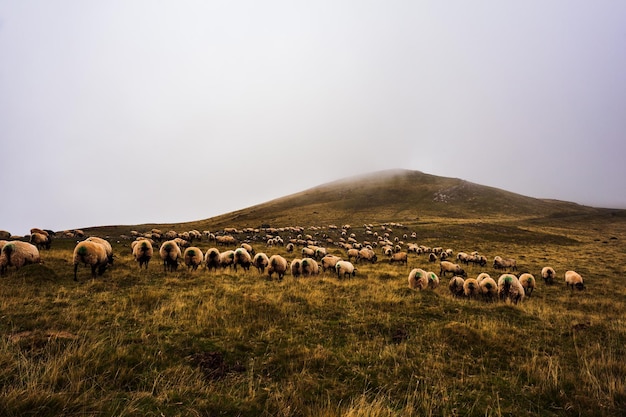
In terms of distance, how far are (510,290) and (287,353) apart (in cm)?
1401

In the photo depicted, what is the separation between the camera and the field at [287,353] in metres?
4.43

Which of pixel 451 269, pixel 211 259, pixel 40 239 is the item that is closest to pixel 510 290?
pixel 451 269

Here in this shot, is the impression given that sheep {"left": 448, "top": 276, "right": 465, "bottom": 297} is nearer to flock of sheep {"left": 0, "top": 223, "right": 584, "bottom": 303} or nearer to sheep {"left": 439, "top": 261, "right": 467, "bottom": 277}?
flock of sheep {"left": 0, "top": 223, "right": 584, "bottom": 303}

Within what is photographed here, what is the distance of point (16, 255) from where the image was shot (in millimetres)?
13906

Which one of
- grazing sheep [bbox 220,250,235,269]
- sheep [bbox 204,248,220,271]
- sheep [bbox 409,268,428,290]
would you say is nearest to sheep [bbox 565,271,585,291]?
sheep [bbox 409,268,428,290]

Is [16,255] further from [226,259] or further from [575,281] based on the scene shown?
[575,281]

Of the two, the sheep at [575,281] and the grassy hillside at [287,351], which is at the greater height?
the grassy hillside at [287,351]

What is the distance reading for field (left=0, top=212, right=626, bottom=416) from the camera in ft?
14.5

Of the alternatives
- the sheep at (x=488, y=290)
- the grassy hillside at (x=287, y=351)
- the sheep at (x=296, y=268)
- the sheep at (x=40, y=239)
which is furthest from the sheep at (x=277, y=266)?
the sheep at (x=40, y=239)

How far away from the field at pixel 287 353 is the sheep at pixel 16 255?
4.65ft

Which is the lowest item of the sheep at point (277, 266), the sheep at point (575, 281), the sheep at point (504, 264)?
the sheep at point (504, 264)

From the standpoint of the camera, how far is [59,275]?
1404 cm

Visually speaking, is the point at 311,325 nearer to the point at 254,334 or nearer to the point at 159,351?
the point at 254,334

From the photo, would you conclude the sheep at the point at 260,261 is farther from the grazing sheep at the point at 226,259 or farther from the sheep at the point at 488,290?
the sheep at the point at 488,290
